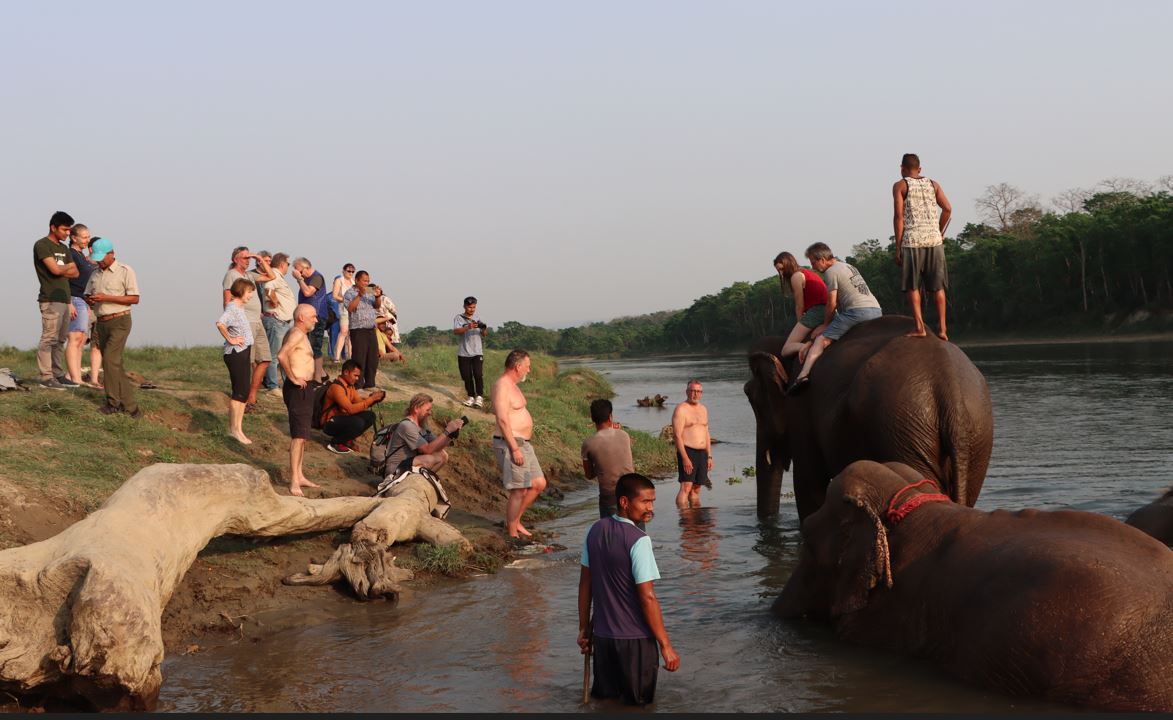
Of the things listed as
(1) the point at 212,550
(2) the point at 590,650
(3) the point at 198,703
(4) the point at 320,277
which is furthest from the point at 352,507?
(4) the point at 320,277

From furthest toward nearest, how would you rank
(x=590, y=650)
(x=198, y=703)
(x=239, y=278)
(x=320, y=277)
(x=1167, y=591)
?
1. (x=320, y=277)
2. (x=239, y=278)
3. (x=198, y=703)
4. (x=590, y=650)
5. (x=1167, y=591)

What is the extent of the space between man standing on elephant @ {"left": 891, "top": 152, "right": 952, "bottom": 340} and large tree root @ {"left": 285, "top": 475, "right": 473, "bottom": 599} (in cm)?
478

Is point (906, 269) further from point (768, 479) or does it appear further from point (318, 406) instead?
point (318, 406)

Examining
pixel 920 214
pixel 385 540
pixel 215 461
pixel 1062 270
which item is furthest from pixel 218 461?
pixel 1062 270

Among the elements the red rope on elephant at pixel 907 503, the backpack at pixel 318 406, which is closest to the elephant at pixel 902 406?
the red rope on elephant at pixel 907 503

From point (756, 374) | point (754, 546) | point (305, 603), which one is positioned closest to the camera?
point (305, 603)

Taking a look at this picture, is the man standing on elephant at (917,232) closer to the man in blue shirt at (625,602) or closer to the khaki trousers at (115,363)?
the man in blue shirt at (625,602)

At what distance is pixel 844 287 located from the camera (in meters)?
9.98

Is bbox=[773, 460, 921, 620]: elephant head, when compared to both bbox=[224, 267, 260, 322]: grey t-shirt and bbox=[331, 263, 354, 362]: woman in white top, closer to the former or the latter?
bbox=[224, 267, 260, 322]: grey t-shirt

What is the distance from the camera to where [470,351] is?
736 inches

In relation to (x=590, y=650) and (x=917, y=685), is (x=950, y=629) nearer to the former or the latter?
(x=917, y=685)

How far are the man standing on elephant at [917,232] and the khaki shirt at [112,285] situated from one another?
28.3 ft

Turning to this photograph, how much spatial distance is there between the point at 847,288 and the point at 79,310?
956 centimetres

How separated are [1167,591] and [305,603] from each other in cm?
600
